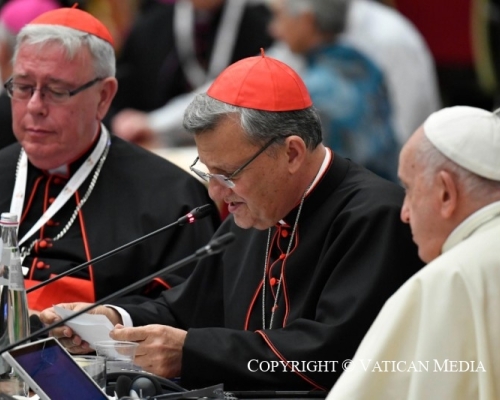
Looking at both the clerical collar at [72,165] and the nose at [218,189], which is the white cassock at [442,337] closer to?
the nose at [218,189]

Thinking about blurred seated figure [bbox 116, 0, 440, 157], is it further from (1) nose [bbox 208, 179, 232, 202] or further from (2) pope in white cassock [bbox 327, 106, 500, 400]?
(2) pope in white cassock [bbox 327, 106, 500, 400]

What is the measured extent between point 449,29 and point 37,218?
452 centimetres

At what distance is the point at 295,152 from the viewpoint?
3906 mm

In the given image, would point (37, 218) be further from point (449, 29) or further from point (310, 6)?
point (449, 29)

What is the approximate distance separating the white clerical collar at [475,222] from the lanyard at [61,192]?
6.60 feet

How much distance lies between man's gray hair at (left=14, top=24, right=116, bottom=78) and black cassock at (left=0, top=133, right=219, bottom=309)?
1.08ft

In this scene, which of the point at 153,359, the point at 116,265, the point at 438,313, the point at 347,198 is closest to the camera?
the point at 438,313

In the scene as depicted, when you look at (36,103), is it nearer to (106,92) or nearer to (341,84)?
(106,92)

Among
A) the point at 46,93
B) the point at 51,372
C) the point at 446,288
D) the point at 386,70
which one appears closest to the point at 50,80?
the point at 46,93

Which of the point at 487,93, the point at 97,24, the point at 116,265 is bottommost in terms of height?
the point at 487,93

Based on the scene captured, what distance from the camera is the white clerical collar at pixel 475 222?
3080 millimetres

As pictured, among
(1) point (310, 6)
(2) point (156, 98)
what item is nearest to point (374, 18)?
(1) point (310, 6)

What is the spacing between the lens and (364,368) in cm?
301

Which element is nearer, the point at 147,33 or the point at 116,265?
the point at 116,265
